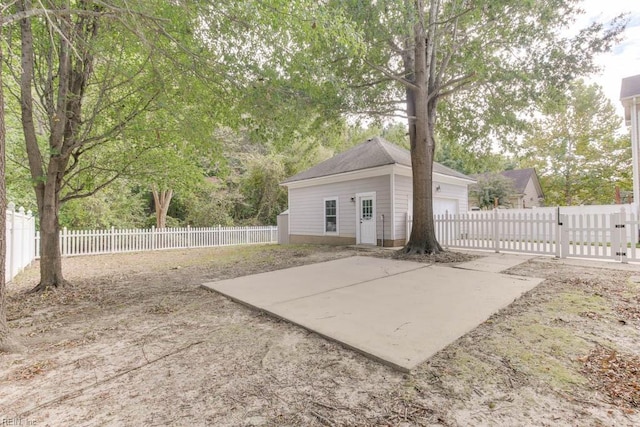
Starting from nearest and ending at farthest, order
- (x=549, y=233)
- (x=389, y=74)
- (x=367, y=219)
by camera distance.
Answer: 1. (x=389, y=74)
2. (x=549, y=233)
3. (x=367, y=219)

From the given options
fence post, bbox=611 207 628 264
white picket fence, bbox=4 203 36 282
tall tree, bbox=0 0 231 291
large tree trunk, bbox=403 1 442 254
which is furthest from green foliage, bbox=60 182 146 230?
fence post, bbox=611 207 628 264

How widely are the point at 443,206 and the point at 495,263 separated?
5934mm

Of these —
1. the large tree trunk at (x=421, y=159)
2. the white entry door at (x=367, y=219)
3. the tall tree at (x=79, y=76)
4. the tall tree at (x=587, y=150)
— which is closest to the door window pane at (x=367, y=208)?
the white entry door at (x=367, y=219)

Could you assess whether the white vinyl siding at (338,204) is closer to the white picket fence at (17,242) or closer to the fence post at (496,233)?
the fence post at (496,233)

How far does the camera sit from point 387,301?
12.5ft

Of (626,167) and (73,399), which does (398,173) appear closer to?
(73,399)

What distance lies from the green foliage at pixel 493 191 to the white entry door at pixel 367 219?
1233 cm

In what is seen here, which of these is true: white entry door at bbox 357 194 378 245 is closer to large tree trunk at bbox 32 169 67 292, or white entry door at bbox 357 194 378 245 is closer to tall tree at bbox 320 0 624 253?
tall tree at bbox 320 0 624 253

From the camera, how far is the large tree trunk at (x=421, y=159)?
7.70m

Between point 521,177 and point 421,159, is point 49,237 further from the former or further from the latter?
point 521,177

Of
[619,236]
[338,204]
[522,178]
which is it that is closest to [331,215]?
[338,204]

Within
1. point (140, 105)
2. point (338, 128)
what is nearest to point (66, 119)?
point (140, 105)

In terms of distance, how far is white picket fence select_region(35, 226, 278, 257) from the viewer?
34.8ft

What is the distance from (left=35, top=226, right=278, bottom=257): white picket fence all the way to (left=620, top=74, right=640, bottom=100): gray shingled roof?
51.2ft
